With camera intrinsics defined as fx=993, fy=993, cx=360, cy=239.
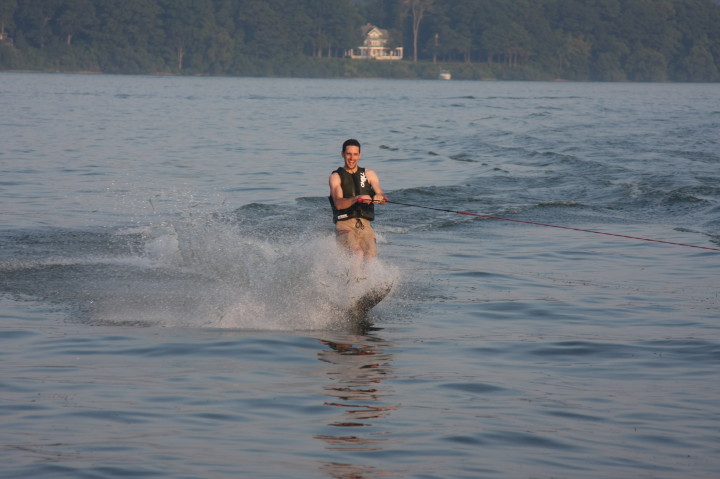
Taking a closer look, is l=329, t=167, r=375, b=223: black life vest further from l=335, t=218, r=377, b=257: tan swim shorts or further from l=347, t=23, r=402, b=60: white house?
l=347, t=23, r=402, b=60: white house

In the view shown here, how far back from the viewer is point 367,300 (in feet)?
32.6

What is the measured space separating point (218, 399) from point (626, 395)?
301cm

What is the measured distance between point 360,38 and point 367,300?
148819 millimetres

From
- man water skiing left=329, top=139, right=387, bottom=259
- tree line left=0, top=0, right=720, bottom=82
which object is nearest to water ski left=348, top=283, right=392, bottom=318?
man water skiing left=329, top=139, right=387, bottom=259

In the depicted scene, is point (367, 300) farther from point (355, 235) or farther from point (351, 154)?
point (351, 154)

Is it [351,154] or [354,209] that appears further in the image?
[354,209]

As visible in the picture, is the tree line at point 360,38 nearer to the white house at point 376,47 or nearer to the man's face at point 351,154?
the white house at point 376,47

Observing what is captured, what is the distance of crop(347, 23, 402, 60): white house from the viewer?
532 ft

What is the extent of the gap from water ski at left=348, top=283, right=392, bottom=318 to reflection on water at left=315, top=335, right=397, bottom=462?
0.78 m

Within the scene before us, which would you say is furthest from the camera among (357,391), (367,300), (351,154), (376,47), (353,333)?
(376,47)

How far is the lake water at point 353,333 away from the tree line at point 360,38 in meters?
114

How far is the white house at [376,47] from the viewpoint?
16212 centimetres

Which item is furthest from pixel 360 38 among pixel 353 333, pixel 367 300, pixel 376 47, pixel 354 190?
pixel 353 333

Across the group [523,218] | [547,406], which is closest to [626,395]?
[547,406]
